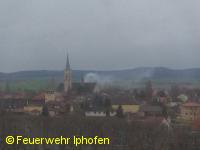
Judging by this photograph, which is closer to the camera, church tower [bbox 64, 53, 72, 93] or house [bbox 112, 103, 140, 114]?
house [bbox 112, 103, 140, 114]

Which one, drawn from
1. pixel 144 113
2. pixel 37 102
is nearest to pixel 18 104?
pixel 37 102

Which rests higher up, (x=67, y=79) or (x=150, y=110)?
(x=67, y=79)

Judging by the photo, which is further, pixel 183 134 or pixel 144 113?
pixel 144 113

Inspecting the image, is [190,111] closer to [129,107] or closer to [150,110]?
[150,110]

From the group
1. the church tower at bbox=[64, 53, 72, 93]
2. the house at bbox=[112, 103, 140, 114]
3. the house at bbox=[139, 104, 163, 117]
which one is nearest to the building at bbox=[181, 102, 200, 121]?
the house at bbox=[139, 104, 163, 117]

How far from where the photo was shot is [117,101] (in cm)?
5347

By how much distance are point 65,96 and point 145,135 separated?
3637 cm

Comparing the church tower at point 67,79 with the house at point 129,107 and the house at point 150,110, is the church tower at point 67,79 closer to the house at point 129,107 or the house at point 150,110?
the house at point 129,107

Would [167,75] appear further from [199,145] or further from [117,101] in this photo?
[199,145]

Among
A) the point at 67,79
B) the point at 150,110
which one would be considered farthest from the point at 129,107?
the point at 67,79

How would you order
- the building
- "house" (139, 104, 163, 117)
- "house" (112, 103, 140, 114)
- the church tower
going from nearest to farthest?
"house" (139, 104, 163, 117) → the building → "house" (112, 103, 140, 114) → the church tower

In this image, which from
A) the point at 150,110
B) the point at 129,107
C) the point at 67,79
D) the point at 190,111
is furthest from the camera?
the point at 67,79

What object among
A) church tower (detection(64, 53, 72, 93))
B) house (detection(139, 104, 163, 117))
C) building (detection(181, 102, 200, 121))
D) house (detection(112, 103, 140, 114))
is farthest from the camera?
church tower (detection(64, 53, 72, 93))

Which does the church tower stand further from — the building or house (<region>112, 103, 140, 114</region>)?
the building
